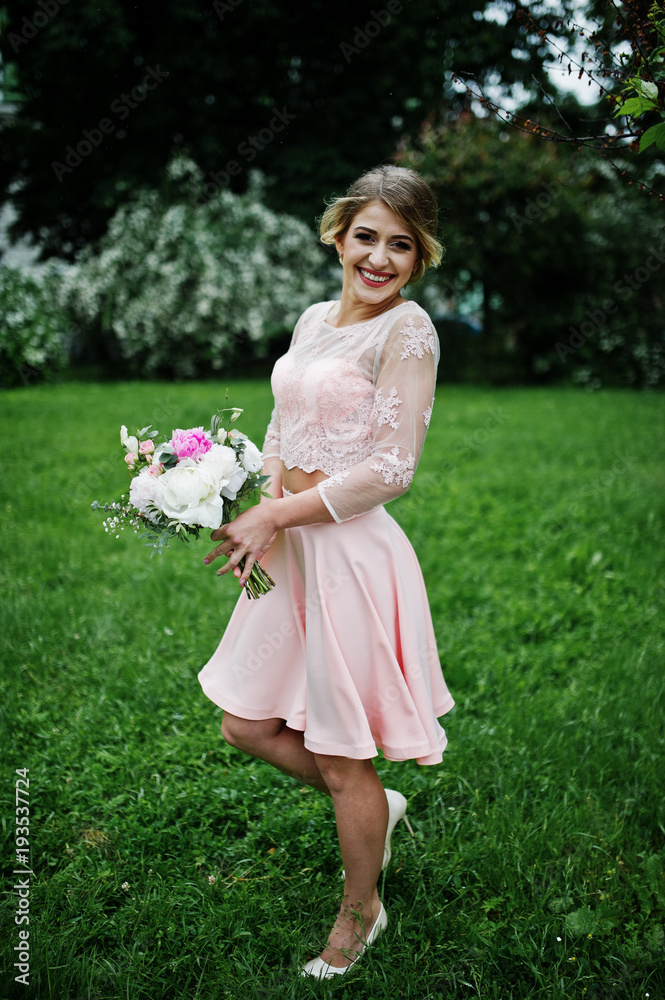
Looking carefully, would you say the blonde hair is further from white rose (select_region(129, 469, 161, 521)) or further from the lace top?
white rose (select_region(129, 469, 161, 521))

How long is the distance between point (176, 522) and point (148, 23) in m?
14.7

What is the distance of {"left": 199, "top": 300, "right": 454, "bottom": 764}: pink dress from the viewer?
195cm

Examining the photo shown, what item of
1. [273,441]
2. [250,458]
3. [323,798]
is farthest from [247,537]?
[323,798]

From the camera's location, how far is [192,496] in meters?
1.77

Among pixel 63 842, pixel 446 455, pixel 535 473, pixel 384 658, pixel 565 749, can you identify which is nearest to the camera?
pixel 384 658

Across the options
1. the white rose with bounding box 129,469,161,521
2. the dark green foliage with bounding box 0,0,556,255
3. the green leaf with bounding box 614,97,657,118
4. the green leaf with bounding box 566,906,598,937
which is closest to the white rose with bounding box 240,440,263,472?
the white rose with bounding box 129,469,161,521

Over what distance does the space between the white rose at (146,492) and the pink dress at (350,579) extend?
16.7 inches

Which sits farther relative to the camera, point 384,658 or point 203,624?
point 203,624

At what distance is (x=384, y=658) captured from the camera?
203 cm

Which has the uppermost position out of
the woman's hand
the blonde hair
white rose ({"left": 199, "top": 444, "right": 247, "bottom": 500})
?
the blonde hair

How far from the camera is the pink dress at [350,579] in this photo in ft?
6.40

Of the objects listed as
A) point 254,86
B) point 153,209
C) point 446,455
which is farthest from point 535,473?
point 254,86

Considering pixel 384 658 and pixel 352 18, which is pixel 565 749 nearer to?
pixel 384 658

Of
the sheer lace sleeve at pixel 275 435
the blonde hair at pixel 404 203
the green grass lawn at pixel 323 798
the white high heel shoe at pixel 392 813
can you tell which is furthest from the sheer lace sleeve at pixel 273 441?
the green grass lawn at pixel 323 798
